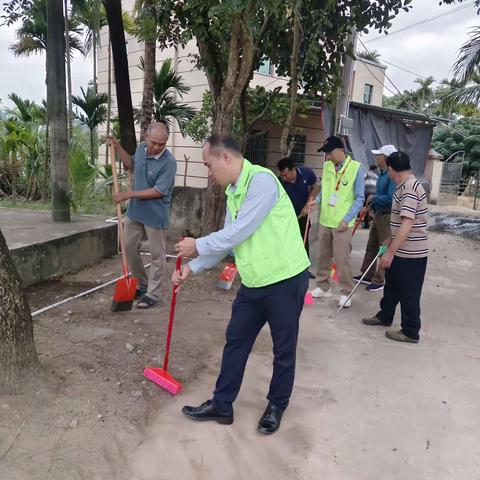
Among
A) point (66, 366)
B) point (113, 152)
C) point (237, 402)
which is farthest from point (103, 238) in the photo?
point (237, 402)

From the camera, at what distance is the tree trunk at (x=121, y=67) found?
20.7 ft

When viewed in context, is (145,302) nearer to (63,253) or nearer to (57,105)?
(63,253)

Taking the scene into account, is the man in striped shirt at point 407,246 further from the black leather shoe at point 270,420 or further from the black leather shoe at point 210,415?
the black leather shoe at point 210,415

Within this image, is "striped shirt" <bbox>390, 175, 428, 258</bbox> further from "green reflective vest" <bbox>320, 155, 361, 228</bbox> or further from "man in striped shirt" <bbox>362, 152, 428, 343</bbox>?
"green reflective vest" <bbox>320, 155, 361, 228</bbox>

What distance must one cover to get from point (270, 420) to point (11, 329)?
1.57 metres

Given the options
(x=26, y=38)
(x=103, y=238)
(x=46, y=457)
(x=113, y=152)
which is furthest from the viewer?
(x=26, y=38)

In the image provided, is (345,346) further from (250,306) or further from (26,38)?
(26,38)

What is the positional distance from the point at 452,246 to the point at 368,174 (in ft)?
8.45

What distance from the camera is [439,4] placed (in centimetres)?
565

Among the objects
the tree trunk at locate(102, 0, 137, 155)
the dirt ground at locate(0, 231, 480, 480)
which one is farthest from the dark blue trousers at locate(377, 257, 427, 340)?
the tree trunk at locate(102, 0, 137, 155)

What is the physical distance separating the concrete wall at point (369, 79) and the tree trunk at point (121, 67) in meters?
13.4

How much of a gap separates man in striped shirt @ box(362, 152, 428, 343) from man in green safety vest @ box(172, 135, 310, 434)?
1.59m

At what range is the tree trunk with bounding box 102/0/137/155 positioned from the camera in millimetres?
6320

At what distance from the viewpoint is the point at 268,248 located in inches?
98.6
